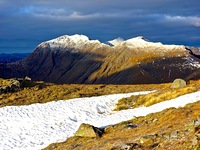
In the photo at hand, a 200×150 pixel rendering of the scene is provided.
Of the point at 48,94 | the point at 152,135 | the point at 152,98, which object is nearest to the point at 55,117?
the point at 152,98

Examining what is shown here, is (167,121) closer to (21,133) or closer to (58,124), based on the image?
(58,124)

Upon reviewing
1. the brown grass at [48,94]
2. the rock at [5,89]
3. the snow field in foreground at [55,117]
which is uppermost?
the rock at [5,89]

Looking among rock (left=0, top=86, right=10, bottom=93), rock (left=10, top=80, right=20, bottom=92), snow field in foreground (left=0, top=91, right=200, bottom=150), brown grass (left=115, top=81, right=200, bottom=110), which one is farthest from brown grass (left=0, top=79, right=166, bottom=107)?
brown grass (left=115, top=81, right=200, bottom=110)

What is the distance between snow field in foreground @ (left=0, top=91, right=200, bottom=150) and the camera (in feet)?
90.4

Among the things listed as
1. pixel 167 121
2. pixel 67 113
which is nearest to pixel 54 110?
pixel 67 113

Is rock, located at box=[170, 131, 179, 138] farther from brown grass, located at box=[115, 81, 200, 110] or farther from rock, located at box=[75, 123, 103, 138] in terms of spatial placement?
brown grass, located at box=[115, 81, 200, 110]

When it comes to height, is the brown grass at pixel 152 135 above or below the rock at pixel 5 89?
below

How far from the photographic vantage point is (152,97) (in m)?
36.5

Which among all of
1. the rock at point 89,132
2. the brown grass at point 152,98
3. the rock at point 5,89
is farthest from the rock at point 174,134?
the rock at point 5,89

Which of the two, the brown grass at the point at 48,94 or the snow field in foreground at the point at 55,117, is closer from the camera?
the snow field in foreground at the point at 55,117

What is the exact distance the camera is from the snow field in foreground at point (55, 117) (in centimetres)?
2755

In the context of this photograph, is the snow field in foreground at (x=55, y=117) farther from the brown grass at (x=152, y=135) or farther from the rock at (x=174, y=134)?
the rock at (x=174, y=134)

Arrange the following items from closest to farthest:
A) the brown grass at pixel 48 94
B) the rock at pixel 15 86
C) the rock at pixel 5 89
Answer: the brown grass at pixel 48 94 → the rock at pixel 5 89 → the rock at pixel 15 86

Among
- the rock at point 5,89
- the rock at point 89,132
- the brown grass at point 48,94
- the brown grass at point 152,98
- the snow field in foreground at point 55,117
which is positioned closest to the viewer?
the rock at point 89,132
